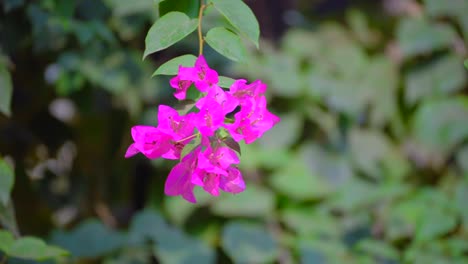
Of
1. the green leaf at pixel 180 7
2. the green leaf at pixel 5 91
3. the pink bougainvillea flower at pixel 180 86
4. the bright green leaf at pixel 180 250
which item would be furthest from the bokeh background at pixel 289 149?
the pink bougainvillea flower at pixel 180 86

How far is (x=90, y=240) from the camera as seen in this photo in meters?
1.22

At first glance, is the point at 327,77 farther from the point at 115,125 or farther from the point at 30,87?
Answer: the point at 30,87

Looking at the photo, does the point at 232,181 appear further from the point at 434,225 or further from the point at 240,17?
the point at 434,225

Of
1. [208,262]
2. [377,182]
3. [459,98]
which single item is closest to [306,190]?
[377,182]

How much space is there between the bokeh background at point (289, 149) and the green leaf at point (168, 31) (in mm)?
578

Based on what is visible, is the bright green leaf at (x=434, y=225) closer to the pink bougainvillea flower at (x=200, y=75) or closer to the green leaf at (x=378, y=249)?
the green leaf at (x=378, y=249)

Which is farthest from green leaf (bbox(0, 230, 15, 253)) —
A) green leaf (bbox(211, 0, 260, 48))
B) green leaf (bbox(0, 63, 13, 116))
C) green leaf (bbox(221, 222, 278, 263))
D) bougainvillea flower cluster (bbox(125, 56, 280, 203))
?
green leaf (bbox(221, 222, 278, 263))

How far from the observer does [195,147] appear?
53 cm

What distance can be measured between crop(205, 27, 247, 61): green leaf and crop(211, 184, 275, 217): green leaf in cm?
76

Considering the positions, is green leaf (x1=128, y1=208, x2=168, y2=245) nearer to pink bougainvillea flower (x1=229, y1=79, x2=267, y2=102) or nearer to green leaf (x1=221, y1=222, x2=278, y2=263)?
green leaf (x1=221, y1=222, x2=278, y2=263)

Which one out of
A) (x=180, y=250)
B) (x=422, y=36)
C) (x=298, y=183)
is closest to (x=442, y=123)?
(x=422, y=36)

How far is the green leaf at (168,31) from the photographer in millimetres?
564

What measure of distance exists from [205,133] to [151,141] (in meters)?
0.05

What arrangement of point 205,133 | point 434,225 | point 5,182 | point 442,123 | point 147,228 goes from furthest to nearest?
1. point 442,123
2. point 147,228
3. point 434,225
4. point 5,182
5. point 205,133
